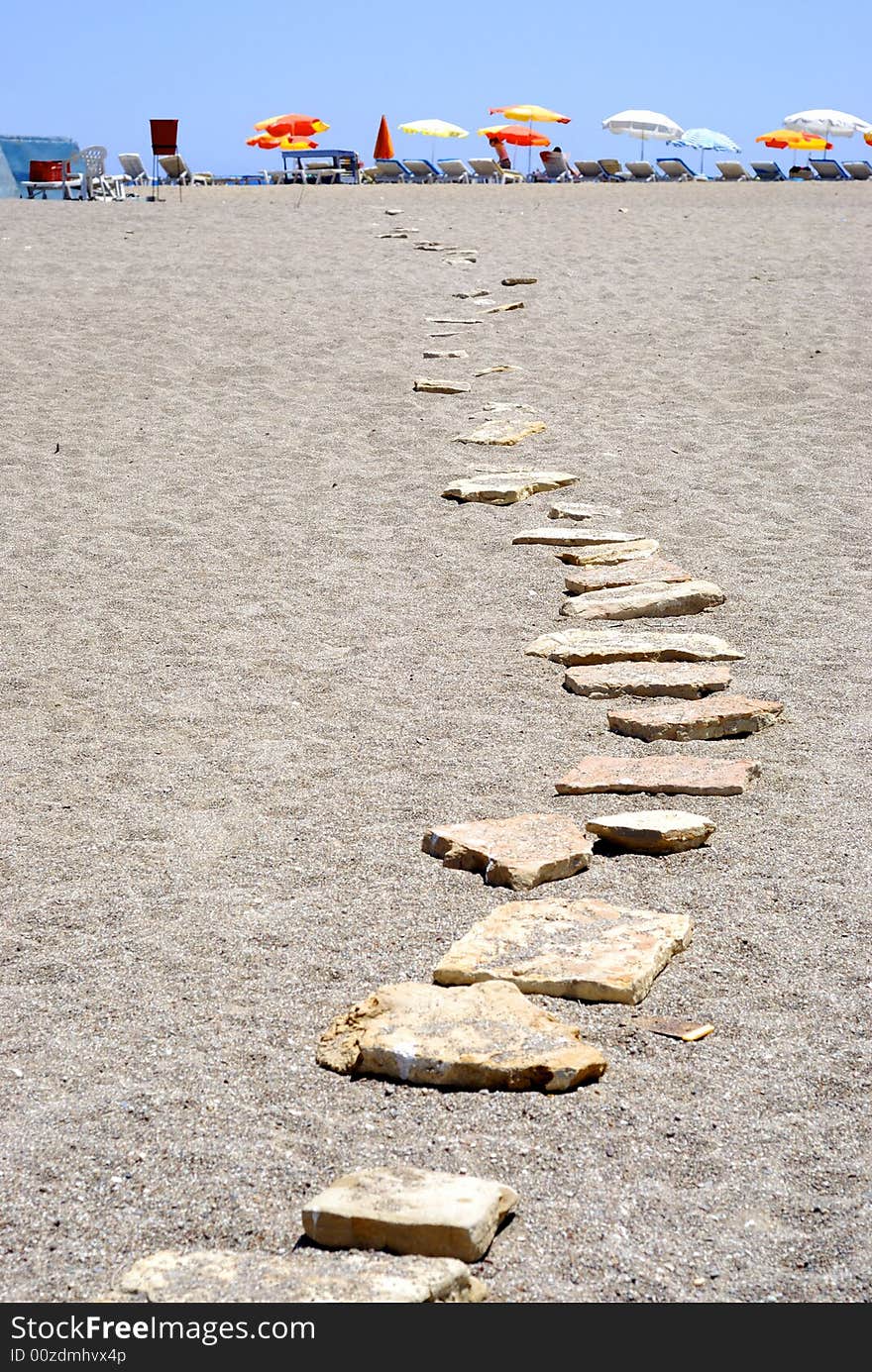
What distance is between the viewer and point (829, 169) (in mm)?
26078

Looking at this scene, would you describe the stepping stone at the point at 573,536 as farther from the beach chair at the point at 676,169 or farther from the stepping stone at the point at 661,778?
the beach chair at the point at 676,169

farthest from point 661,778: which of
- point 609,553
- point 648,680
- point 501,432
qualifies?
point 501,432

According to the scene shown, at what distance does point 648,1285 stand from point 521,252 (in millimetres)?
13025

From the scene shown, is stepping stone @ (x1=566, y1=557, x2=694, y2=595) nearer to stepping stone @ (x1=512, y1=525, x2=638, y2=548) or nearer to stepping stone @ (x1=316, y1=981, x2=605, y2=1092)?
stepping stone @ (x1=512, y1=525, x2=638, y2=548)

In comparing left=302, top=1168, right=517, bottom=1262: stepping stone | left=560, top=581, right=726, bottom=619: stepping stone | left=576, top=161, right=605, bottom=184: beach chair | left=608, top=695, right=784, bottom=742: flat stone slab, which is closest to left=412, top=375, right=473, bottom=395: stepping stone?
left=560, top=581, right=726, bottom=619: stepping stone

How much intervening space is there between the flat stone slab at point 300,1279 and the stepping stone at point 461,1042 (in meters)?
0.50

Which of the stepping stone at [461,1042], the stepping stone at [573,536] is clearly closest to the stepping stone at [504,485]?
the stepping stone at [573,536]

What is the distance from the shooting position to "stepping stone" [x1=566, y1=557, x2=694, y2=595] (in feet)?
18.0

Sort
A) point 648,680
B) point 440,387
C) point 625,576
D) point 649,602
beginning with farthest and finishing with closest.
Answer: point 440,387 → point 625,576 → point 649,602 → point 648,680

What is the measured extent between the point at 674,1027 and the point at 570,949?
0.30 meters

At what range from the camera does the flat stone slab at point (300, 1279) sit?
183 cm

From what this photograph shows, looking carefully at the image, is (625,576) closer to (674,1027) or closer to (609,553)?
(609,553)

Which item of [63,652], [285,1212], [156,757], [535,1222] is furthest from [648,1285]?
[63,652]

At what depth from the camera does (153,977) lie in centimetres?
283
